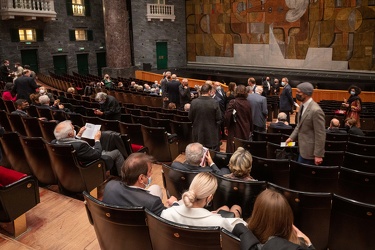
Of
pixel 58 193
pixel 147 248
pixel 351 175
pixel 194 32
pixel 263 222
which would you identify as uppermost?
pixel 194 32

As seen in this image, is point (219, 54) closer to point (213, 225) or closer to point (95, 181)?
point (95, 181)

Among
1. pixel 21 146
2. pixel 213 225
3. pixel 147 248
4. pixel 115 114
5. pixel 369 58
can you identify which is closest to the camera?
pixel 213 225

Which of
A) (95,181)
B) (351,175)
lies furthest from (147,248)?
(351,175)

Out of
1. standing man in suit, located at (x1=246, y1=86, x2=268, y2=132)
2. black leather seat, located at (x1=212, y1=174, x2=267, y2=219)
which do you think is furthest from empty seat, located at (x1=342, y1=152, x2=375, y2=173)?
standing man in suit, located at (x1=246, y1=86, x2=268, y2=132)

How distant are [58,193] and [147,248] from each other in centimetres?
228

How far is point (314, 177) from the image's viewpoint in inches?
135

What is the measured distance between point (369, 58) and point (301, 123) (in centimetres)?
1454

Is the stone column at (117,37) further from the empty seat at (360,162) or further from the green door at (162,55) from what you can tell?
the empty seat at (360,162)

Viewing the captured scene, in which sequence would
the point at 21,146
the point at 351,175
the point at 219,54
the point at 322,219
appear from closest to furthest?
the point at 322,219
the point at 351,175
the point at 21,146
the point at 219,54

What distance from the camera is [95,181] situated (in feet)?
13.3

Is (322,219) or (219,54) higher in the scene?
(219,54)

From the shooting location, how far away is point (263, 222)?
1.88 m

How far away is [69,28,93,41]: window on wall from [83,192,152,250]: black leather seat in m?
18.5

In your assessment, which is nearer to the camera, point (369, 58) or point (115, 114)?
point (115, 114)
